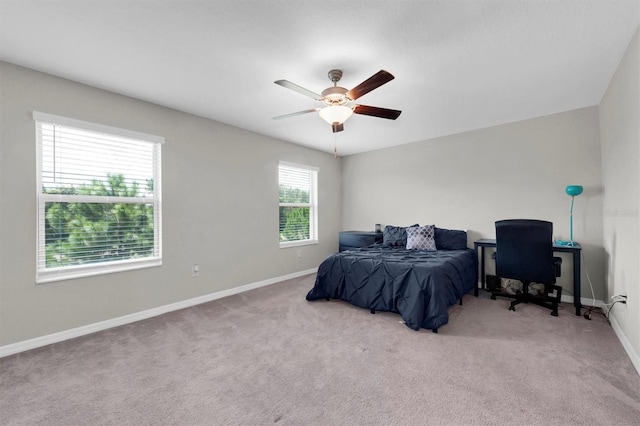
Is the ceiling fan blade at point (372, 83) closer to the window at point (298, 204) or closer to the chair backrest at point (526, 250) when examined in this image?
→ the chair backrest at point (526, 250)

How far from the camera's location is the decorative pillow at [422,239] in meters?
4.27

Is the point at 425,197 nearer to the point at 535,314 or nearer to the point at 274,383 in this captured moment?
the point at 535,314

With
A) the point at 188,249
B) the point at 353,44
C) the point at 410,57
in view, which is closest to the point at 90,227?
the point at 188,249

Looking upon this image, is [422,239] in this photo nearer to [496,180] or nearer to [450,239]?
[450,239]

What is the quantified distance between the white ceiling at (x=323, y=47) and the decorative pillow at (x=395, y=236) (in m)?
2.16

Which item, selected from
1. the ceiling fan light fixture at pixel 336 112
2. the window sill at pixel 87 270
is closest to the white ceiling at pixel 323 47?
the ceiling fan light fixture at pixel 336 112

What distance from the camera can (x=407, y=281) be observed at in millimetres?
2967

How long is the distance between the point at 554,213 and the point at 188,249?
4.86m

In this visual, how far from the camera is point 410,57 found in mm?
2314

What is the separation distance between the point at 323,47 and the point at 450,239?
3.41 meters

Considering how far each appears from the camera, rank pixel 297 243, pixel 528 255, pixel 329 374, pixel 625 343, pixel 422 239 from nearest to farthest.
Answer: pixel 329 374 < pixel 625 343 < pixel 528 255 < pixel 422 239 < pixel 297 243

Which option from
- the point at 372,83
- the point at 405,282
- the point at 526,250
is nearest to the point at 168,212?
the point at 372,83

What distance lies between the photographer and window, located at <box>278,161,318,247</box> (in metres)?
4.96

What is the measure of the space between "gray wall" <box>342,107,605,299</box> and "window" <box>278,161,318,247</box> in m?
0.99
